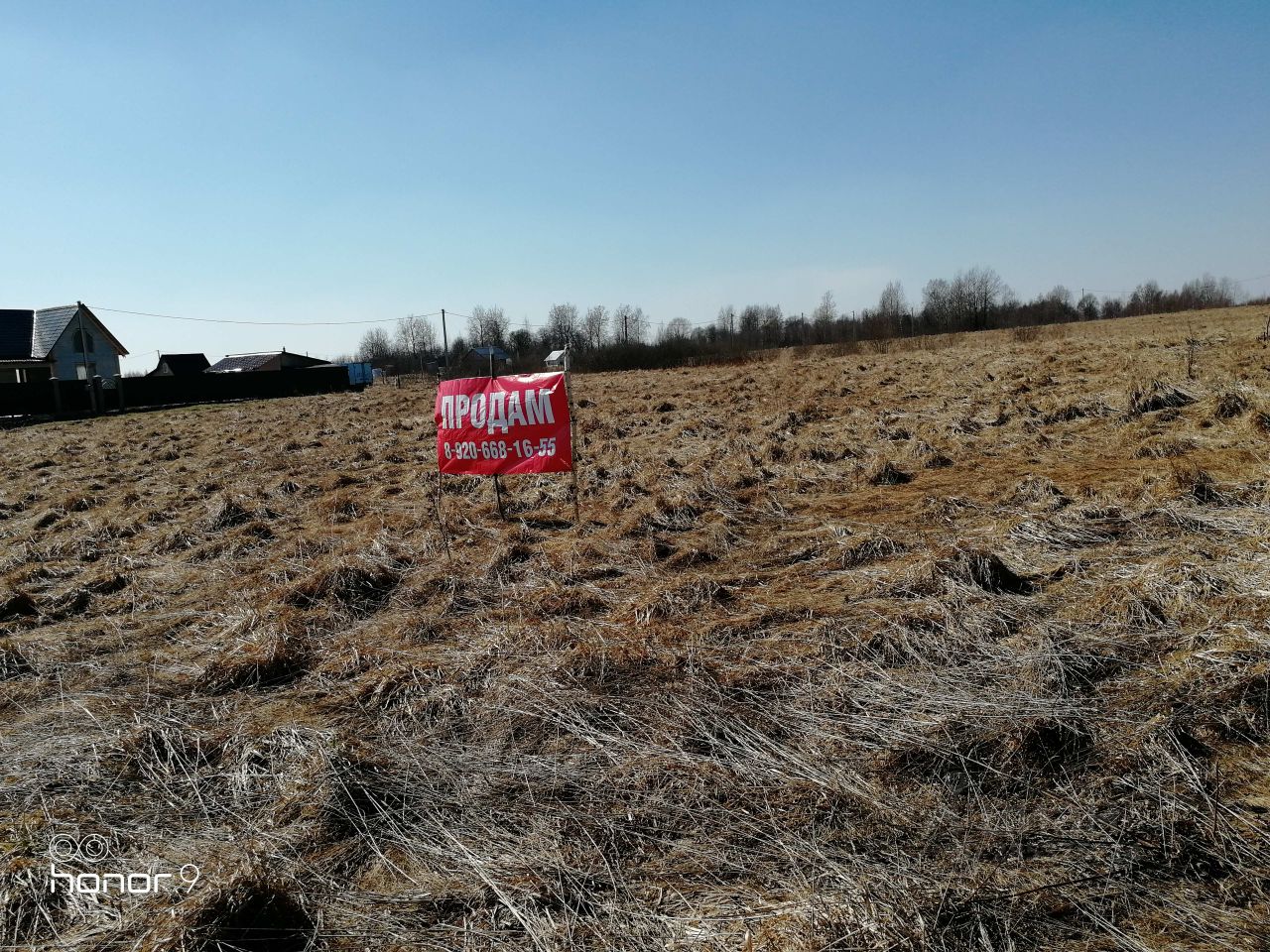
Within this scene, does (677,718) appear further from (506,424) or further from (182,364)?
(182,364)

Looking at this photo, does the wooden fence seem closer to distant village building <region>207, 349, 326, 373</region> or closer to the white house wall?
the white house wall

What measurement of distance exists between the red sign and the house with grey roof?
1555 inches

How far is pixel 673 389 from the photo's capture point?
80.9 feet

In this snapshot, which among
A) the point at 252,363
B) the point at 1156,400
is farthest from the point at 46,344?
the point at 1156,400

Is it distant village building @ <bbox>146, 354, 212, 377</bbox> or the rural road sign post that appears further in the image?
distant village building @ <bbox>146, 354, 212, 377</bbox>

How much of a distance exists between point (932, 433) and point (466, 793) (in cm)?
1032

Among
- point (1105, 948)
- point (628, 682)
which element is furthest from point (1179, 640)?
point (628, 682)

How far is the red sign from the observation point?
299 inches

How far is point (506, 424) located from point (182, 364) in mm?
73321

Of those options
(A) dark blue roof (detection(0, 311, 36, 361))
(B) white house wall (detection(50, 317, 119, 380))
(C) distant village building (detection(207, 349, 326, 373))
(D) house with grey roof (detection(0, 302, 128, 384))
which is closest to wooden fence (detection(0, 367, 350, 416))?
(D) house with grey roof (detection(0, 302, 128, 384))

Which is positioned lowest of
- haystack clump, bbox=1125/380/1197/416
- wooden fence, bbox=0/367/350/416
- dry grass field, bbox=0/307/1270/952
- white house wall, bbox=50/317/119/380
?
dry grass field, bbox=0/307/1270/952

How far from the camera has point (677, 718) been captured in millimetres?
3930

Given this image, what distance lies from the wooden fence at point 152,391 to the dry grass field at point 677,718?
2799 cm

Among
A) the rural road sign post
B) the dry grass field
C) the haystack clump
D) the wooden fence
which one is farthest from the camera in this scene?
the wooden fence
